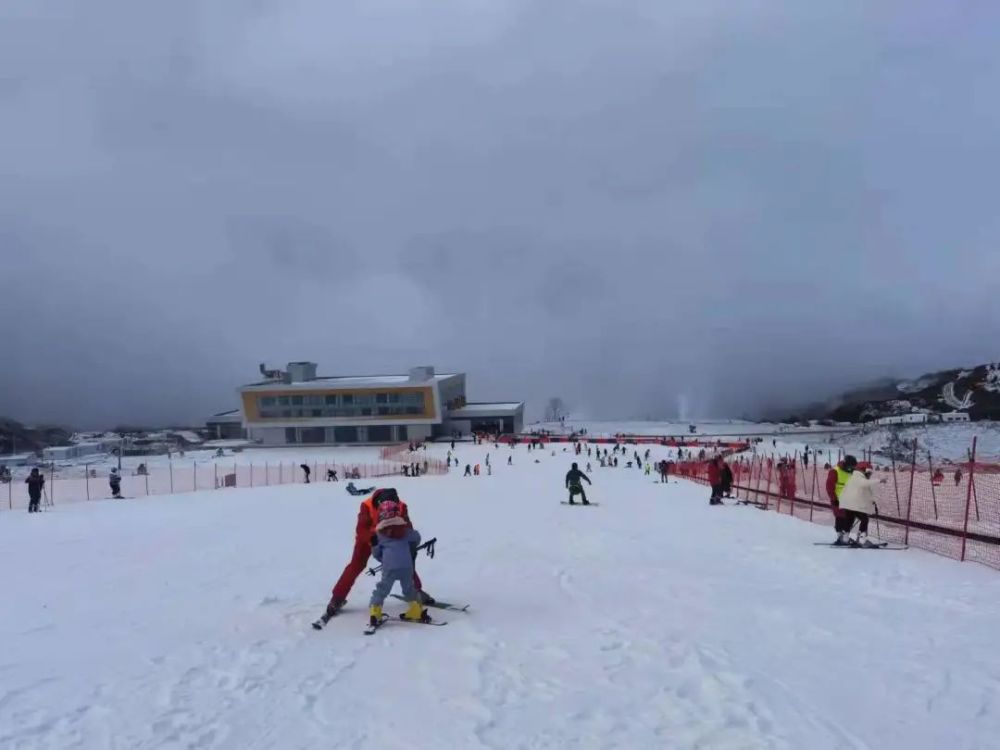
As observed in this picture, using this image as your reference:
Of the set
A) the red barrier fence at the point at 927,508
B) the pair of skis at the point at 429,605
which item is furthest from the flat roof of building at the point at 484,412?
the pair of skis at the point at 429,605

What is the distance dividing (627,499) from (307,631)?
20.3m

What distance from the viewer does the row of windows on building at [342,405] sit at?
11512 centimetres

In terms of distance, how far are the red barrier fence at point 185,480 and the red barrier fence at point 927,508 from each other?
28541mm

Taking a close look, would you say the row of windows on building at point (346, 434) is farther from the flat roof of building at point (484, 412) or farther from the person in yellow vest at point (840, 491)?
the person in yellow vest at point (840, 491)

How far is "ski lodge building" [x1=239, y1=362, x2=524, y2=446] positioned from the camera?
114750 mm

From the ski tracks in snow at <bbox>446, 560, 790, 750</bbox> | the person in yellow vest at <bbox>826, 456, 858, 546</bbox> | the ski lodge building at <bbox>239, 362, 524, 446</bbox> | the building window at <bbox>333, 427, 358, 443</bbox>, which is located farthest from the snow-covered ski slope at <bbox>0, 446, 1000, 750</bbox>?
the building window at <bbox>333, 427, 358, 443</bbox>

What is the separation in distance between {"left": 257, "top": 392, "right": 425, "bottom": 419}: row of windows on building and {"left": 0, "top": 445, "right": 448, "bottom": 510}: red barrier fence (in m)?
31.7

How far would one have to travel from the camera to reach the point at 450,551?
1426cm

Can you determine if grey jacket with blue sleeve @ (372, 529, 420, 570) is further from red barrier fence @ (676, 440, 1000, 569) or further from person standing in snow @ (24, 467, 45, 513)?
person standing in snow @ (24, 467, 45, 513)

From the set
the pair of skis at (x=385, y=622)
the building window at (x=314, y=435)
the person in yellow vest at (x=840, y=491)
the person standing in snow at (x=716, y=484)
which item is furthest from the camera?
the building window at (x=314, y=435)

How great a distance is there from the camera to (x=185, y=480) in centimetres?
6247

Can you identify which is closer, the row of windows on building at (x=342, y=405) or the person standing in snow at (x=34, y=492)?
the person standing in snow at (x=34, y=492)

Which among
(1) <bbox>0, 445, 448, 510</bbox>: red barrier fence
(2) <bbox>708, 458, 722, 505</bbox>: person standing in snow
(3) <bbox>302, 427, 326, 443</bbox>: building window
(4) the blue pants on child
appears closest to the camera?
(4) the blue pants on child

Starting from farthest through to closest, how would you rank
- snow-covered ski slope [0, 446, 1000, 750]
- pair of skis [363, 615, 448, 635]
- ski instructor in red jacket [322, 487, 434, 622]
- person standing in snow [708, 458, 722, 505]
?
person standing in snow [708, 458, 722, 505]
ski instructor in red jacket [322, 487, 434, 622]
pair of skis [363, 615, 448, 635]
snow-covered ski slope [0, 446, 1000, 750]
